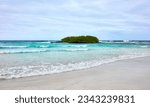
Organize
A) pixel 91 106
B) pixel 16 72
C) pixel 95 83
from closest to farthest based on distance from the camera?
pixel 91 106 < pixel 95 83 < pixel 16 72

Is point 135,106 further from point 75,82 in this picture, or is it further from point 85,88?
point 75,82

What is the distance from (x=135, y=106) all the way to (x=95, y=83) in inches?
46.1

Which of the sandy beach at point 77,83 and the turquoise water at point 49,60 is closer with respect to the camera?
the sandy beach at point 77,83

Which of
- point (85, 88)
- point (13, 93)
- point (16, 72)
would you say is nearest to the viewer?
point (13, 93)

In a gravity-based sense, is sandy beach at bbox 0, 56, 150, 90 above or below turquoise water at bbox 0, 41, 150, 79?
below

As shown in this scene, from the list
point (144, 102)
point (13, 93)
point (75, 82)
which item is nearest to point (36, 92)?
point (13, 93)

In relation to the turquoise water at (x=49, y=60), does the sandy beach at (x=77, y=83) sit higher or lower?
lower

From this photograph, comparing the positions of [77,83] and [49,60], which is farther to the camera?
[49,60]

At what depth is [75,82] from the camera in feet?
13.8

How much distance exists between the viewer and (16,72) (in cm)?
497

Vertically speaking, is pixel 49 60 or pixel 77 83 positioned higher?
pixel 49 60

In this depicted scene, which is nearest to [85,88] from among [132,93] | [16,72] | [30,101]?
[132,93]

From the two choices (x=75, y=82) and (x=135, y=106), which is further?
(x=75, y=82)

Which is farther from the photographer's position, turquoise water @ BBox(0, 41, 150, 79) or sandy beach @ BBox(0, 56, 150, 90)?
turquoise water @ BBox(0, 41, 150, 79)
